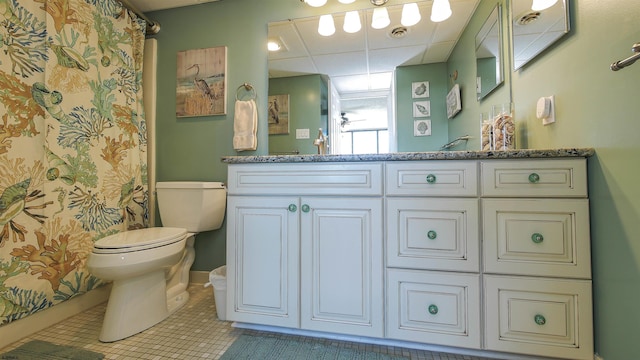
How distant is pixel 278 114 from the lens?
185 cm

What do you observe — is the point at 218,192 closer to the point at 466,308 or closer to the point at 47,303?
the point at 47,303

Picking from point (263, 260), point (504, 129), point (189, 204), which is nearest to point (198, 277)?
point (189, 204)

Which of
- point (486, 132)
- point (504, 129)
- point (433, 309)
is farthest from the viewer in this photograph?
point (486, 132)

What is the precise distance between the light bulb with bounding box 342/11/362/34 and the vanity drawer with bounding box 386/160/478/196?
1.10 meters

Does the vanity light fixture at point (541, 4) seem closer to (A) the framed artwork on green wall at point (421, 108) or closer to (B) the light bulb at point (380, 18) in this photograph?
(A) the framed artwork on green wall at point (421, 108)

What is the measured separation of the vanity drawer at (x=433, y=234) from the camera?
1.03 meters

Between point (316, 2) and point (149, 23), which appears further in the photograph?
point (149, 23)

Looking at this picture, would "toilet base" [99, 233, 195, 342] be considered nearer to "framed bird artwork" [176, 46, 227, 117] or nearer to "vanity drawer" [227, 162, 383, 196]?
"vanity drawer" [227, 162, 383, 196]

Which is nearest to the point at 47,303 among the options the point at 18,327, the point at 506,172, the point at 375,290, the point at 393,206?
the point at 18,327

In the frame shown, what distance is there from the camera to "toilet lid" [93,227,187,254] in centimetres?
117

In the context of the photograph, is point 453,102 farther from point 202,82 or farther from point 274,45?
point 202,82

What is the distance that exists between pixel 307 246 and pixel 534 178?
95cm

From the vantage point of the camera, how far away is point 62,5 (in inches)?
55.2

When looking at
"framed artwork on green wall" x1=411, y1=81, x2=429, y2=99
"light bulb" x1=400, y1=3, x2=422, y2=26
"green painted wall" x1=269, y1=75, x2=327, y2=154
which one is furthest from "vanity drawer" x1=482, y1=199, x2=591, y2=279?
"light bulb" x1=400, y1=3, x2=422, y2=26
